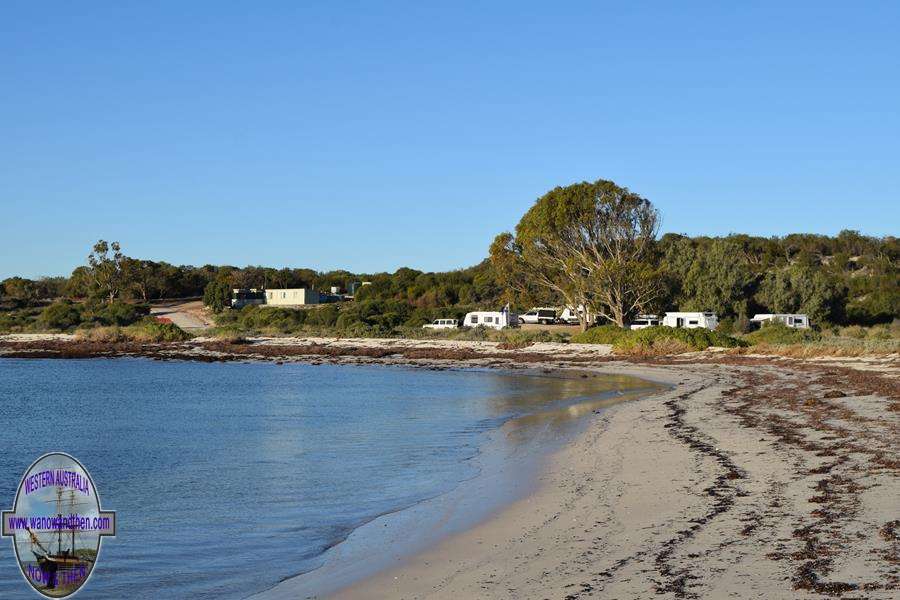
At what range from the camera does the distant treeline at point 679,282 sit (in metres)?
62.2

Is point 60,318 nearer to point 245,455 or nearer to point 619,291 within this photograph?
point 619,291

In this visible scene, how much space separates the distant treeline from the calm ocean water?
90.0ft

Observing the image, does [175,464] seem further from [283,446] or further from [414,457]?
[414,457]

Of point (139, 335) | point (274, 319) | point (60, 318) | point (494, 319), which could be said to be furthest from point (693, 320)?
point (60, 318)

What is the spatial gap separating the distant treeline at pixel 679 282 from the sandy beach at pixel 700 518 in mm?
41483

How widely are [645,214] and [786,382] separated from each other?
100 feet

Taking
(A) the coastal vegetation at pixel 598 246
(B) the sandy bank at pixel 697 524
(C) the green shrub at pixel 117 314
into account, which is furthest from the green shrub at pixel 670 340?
(C) the green shrub at pixel 117 314

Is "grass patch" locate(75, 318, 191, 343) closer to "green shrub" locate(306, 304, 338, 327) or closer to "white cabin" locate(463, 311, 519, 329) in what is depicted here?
"green shrub" locate(306, 304, 338, 327)

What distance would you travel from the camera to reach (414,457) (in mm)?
17688

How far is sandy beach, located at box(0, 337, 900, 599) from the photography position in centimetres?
779

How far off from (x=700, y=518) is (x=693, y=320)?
164 feet

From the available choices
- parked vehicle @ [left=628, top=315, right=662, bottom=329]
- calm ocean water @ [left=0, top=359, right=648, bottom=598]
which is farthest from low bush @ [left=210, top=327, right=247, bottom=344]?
parked vehicle @ [left=628, top=315, right=662, bottom=329]

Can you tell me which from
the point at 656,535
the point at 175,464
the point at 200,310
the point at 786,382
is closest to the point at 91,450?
the point at 175,464

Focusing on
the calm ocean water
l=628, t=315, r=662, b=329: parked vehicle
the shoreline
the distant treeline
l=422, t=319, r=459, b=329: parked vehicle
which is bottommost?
the calm ocean water
